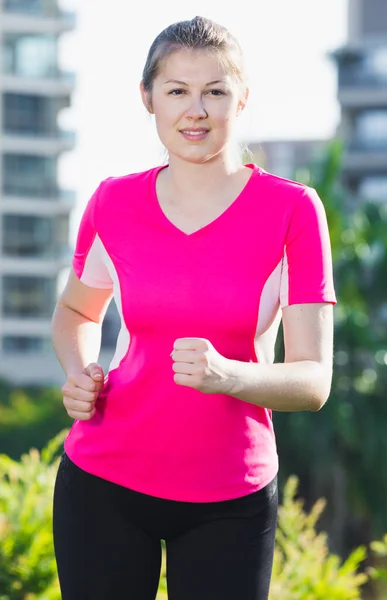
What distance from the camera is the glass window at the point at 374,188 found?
148 ft

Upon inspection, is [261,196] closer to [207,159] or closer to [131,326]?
[207,159]

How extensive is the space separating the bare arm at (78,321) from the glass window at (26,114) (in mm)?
43560

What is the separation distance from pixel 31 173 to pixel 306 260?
43.8 metres

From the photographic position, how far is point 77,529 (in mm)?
2316

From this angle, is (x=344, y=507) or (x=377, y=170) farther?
(x=377, y=170)

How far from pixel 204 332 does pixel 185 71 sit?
20.9 inches

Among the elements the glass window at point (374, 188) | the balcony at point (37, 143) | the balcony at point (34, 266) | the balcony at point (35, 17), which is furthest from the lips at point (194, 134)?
the balcony at point (35, 17)

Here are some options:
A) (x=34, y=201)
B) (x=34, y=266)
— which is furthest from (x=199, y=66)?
(x=34, y=201)

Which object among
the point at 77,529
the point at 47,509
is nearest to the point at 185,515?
the point at 77,529

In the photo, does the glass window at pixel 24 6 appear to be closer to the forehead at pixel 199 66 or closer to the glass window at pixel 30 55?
the glass window at pixel 30 55

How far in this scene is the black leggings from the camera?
225cm

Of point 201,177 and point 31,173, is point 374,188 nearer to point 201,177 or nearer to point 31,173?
point 31,173

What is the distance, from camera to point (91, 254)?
249 centimetres

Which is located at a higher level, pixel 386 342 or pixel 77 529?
pixel 77 529
